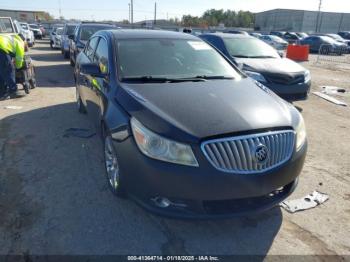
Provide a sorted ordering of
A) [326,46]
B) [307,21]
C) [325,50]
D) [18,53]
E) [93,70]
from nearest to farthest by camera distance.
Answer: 1. [93,70]
2. [18,53]
3. [326,46]
4. [325,50]
5. [307,21]

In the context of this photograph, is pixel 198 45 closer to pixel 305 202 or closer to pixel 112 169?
pixel 112 169

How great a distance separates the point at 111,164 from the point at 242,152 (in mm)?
1509

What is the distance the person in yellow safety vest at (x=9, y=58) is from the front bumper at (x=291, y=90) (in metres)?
5.76

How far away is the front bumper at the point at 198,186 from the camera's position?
2.49 meters

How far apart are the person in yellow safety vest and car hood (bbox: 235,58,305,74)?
17.1 ft

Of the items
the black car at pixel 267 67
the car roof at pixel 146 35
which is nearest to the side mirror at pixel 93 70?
the car roof at pixel 146 35

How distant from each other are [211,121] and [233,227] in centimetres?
104

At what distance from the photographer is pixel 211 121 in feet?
8.98

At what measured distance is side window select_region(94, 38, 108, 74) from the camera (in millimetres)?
3966

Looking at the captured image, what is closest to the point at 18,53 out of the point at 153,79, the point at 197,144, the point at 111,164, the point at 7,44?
the point at 7,44

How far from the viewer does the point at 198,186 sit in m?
2.49

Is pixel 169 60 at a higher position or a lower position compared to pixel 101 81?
higher

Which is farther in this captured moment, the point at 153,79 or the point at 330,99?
the point at 330,99

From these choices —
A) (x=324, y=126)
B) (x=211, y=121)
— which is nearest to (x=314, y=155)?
(x=324, y=126)
